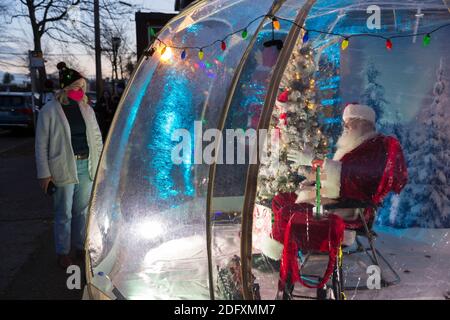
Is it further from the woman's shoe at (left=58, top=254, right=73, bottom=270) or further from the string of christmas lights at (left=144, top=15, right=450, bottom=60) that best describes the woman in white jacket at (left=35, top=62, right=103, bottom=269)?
the string of christmas lights at (left=144, top=15, right=450, bottom=60)

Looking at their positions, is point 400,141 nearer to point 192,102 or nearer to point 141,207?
point 192,102

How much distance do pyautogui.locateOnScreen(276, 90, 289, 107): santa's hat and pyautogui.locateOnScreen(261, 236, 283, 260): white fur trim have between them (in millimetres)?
1141

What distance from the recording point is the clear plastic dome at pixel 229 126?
10.6 ft

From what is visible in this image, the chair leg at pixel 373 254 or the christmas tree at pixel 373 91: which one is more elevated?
the christmas tree at pixel 373 91

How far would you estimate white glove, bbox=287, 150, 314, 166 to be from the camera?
393 cm

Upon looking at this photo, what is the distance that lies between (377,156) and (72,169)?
2746 mm

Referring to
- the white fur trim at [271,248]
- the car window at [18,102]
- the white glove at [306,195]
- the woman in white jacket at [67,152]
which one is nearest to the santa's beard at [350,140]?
the white glove at [306,195]

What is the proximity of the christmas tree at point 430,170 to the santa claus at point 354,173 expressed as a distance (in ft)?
0.72

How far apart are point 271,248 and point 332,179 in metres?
0.77

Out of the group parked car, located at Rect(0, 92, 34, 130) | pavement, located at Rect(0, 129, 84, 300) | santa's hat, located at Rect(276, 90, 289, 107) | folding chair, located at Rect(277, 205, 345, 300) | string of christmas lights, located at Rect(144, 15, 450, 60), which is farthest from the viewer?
parked car, located at Rect(0, 92, 34, 130)

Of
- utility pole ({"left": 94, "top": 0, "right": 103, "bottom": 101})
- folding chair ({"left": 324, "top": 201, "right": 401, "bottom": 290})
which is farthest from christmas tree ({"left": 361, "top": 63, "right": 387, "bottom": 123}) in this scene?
utility pole ({"left": 94, "top": 0, "right": 103, "bottom": 101})

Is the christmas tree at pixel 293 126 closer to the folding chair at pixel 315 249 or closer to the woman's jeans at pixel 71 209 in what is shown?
the folding chair at pixel 315 249

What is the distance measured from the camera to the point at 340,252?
3.59 m

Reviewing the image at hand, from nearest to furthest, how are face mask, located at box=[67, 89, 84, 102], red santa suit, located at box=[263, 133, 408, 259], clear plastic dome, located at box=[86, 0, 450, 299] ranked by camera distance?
clear plastic dome, located at box=[86, 0, 450, 299] < red santa suit, located at box=[263, 133, 408, 259] < face mask, located at box=[67, 89, 84, 102]
